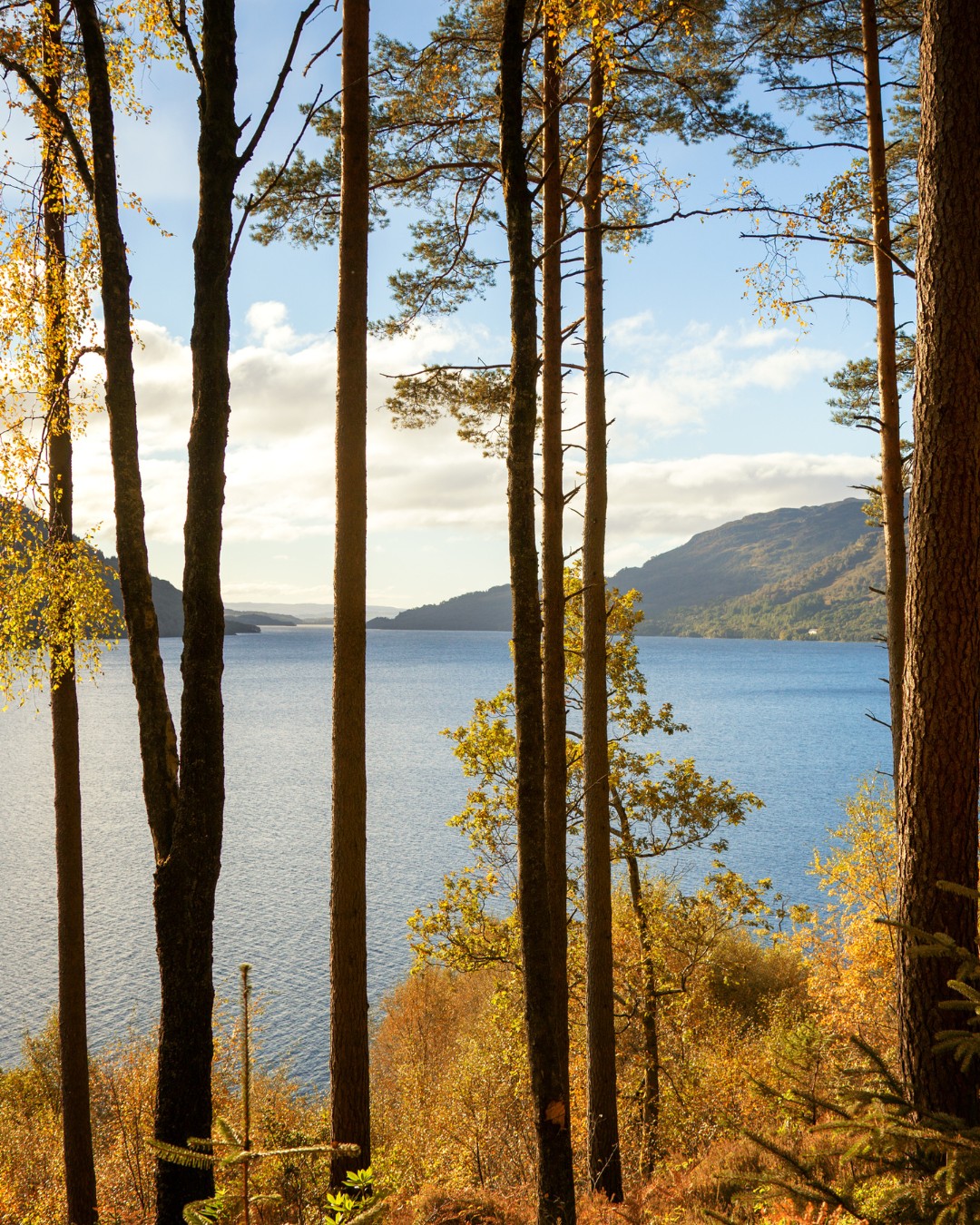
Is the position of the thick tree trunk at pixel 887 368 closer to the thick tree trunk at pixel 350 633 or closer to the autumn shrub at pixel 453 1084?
the thick tree trunk at pixel 350 633

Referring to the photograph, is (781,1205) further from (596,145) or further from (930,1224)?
(596,145)

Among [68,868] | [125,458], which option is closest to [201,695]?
[125,458]

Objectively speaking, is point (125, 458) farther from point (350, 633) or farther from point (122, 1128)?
point (122, 1128)

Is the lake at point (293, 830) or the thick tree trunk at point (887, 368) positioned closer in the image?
the thick tree trunk at point (887, 368)

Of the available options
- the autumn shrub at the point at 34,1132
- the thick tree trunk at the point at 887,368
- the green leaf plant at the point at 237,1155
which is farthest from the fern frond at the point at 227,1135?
the thick tree trunk at the point at 887,368

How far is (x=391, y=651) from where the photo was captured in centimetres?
15775

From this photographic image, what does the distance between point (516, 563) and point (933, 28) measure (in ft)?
10.9

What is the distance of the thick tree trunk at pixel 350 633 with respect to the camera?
519cm

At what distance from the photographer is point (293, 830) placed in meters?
32.5

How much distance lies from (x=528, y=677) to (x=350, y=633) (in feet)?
3.91

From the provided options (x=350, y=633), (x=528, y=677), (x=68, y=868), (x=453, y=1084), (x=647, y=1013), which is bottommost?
(x=453, y=1084)

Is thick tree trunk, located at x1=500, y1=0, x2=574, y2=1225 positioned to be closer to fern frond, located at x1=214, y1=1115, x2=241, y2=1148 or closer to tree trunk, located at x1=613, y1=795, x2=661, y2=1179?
fern frond, located at x1=214, y1=1115, x2=241, y2=1148

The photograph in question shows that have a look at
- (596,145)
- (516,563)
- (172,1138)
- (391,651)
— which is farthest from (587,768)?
(391,651)

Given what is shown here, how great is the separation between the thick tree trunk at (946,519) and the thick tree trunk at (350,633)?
10.00 ft
